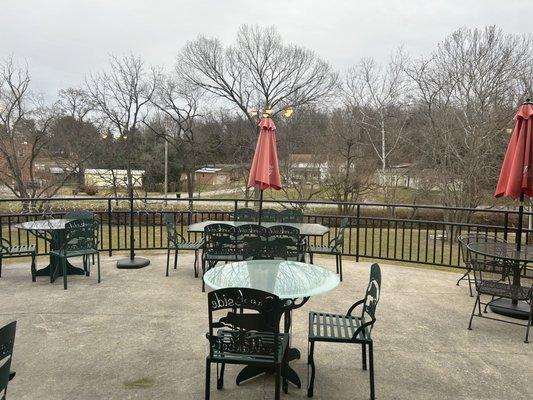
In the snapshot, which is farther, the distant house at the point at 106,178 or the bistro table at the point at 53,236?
the distant house at the point at 106,178

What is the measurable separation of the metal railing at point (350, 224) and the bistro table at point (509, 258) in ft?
2.44

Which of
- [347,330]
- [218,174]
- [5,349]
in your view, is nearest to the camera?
[5,349]

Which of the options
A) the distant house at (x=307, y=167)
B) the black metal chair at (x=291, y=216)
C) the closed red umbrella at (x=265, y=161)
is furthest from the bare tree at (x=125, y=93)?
the closed red umbrella at (x=265, y=161)

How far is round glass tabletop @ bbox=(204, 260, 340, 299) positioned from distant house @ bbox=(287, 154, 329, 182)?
1714cm

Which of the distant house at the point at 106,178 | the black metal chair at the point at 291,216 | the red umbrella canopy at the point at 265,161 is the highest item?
the red umbrella canopy at the point at 265,161

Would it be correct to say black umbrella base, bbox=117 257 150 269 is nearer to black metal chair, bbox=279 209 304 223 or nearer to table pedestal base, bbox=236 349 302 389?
black metal chair, bbox=279 209 304 223

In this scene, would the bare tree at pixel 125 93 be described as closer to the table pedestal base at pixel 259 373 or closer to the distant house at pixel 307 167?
the distant house at pixel 307 167

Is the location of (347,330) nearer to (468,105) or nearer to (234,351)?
(234,351)

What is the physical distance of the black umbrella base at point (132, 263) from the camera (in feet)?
19.7

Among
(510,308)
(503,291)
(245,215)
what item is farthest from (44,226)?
(510,308)

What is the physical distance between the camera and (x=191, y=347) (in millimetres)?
3363

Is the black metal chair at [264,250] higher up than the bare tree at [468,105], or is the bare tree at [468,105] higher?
the bare tree at [468,105]

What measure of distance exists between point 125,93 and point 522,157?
75.6 feet

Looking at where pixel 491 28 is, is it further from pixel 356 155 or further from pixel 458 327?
pixel 458 327
